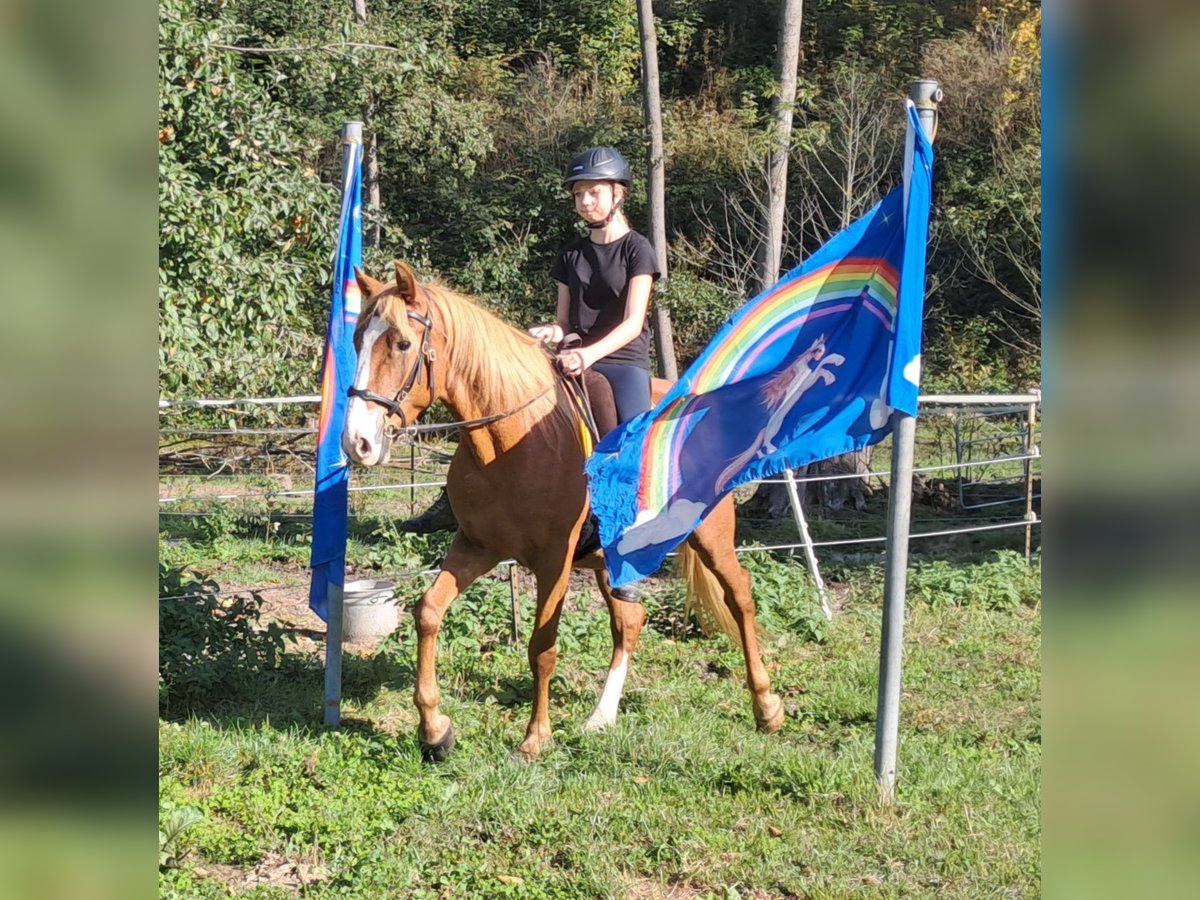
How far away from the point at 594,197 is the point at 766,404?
1502mm

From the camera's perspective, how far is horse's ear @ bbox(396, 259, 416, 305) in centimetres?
458

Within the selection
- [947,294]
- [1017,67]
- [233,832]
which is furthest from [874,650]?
[947,294]

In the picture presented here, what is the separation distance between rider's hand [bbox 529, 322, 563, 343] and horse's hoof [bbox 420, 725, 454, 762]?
6.43 feet

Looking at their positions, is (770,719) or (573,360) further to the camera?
(770,719)

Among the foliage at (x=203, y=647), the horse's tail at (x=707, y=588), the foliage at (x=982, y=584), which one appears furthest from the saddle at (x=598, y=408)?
the foliage at (x=982, y=584)

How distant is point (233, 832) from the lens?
14.3 feet

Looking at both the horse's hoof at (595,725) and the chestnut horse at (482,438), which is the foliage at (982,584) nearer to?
the chestnut horse at (482,438)

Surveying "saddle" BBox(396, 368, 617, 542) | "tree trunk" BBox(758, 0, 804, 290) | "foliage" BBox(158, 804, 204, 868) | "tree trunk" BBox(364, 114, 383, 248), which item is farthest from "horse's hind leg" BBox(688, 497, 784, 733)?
"tree trunk" BBox(364, 114, 383, 248)

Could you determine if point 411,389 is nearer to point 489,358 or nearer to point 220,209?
point 489,358

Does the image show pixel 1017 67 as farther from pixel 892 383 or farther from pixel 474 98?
pixel 892 383

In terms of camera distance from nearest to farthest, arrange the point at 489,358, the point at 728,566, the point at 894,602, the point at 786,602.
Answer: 1. the point at 894,602
2. the point at 489,358
3. the point at 728,566
4. the point at 786,602

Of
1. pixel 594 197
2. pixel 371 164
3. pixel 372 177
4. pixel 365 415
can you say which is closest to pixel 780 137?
pixel 594 197

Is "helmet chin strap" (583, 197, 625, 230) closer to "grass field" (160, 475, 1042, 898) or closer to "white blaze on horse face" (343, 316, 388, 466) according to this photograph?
"white blaze on horse face" (343, 316, 388, 466)

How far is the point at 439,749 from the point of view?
5.20 meters
